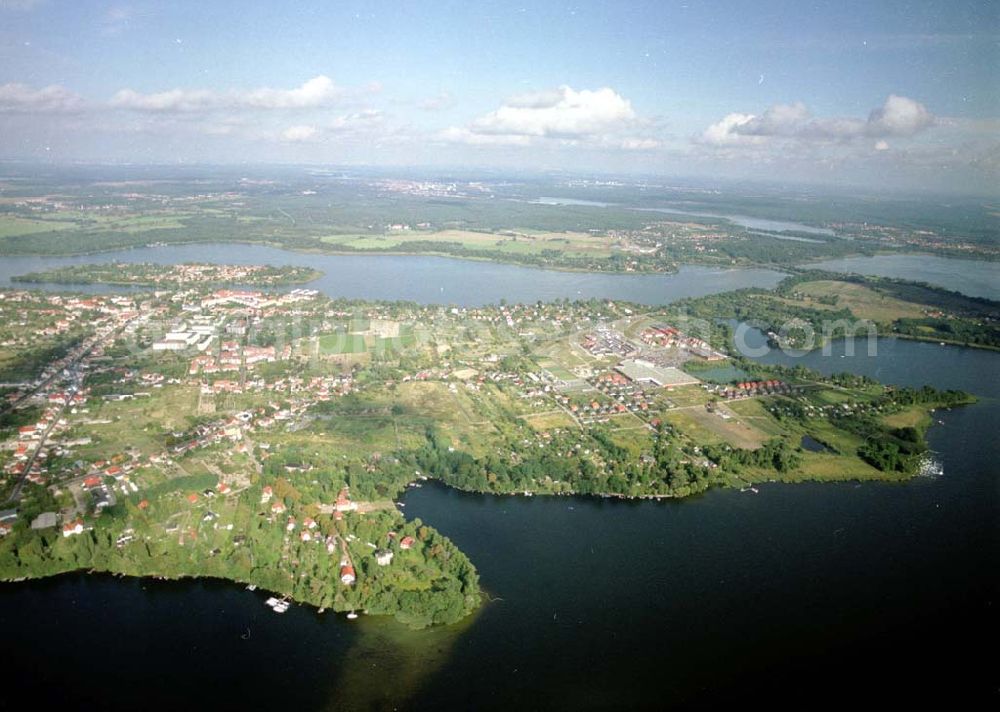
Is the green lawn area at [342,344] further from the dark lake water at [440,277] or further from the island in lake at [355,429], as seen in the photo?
the dark lake water at [440,277]

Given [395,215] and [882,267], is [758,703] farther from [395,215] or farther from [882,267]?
[395,215]

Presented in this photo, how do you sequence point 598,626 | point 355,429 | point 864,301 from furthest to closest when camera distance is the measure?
point 864,301
point 355,429
point 598,626

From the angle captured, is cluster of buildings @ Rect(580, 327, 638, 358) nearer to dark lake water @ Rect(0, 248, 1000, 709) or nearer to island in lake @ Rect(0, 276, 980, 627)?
island in lake @ Rect(0, 276, 980, 627)

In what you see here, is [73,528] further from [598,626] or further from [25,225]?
[25,225]

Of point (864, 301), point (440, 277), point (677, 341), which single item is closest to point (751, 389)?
point (677, 341)

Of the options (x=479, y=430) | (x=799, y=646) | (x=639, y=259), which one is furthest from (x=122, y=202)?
(x=799, y=646)

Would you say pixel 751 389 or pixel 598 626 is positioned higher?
pixel 751 389

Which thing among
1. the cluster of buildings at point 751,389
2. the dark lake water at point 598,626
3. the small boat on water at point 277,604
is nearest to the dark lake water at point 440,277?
the cluster of buildings at point 751,389
